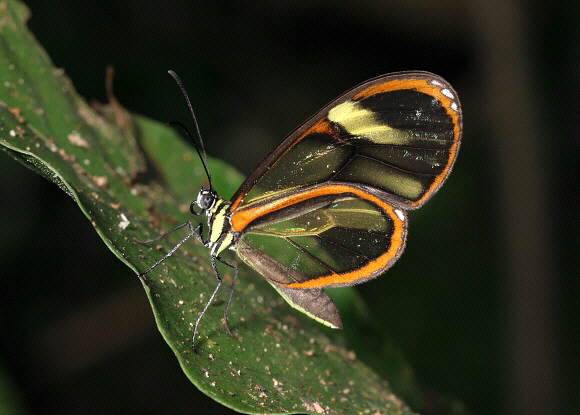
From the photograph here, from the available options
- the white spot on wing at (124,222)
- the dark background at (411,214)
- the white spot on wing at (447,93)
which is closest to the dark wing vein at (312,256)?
the white spot on wing at (124,222)

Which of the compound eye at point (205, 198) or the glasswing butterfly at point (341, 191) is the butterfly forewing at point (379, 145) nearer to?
the glasswing butterfly at point (341, 191)

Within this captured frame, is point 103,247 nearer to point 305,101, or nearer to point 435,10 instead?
point 305,101

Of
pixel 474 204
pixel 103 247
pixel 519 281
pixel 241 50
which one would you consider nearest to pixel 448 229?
pixel 474 204

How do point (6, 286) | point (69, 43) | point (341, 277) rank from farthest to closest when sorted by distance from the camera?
point (69, 43) → point (6, 286) → point (341, 277)

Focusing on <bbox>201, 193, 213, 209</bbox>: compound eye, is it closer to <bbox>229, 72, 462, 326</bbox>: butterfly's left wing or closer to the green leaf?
<bbox>229, 72, 462, 326</bbox>: butterfly's left wing

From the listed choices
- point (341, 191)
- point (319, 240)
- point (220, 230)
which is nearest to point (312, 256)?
Answer: point (319, 240)

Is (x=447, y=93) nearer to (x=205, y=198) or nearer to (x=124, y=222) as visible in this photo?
(x=205, y=198)
